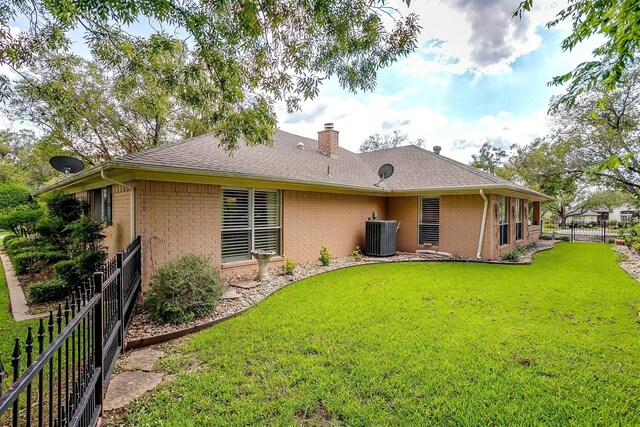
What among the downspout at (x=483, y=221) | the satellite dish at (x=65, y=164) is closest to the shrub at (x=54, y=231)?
the satellite dish at (x=65, y=164)

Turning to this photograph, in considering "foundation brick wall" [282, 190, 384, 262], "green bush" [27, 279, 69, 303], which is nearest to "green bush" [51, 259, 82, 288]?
"green bush" [27, 279, 69, 303]

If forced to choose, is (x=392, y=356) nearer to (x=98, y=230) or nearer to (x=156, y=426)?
(x=156, y=426)

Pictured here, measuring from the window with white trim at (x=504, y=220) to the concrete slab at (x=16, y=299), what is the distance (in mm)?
14153

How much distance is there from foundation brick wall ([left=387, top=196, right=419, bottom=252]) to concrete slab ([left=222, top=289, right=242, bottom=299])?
26.4 ft

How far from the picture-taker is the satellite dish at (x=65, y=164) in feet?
34.5

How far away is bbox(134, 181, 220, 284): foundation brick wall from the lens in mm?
6113

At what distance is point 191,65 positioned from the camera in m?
5.39

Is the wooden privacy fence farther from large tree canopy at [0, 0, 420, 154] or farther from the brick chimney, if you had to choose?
the brick chimney

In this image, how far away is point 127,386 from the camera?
10.6 feet

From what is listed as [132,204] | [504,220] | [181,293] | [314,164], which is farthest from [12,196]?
[504,220]

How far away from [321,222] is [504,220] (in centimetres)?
794

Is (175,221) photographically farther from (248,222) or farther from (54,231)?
(54,231)

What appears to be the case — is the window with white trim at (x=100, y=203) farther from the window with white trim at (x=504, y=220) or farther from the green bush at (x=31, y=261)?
the window with white trim at (x=504, y=220)

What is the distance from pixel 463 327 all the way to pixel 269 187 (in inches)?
225
